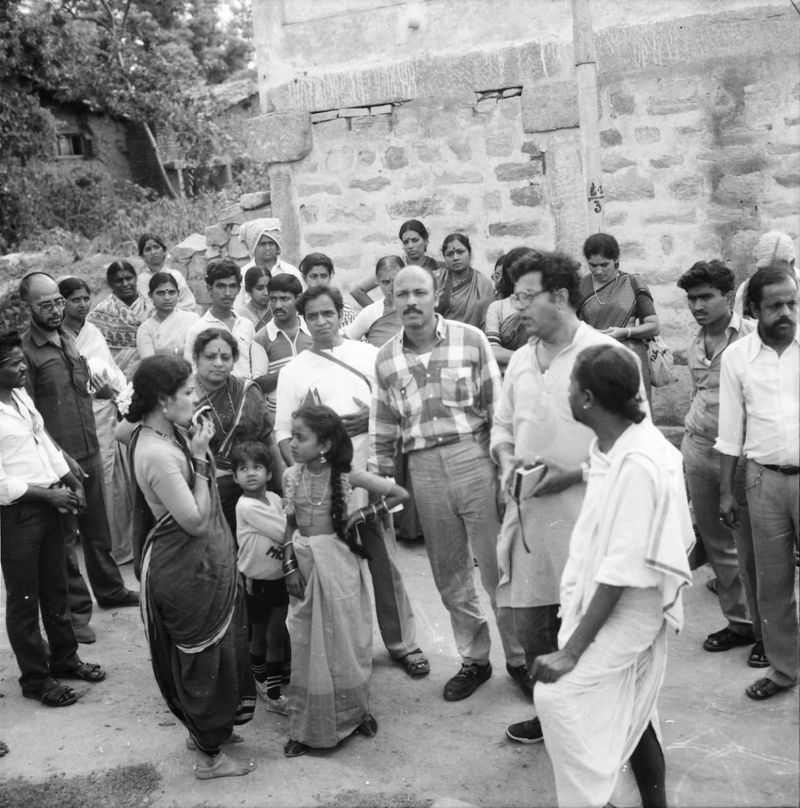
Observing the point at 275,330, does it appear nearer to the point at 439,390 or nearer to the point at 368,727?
the point at 439,390

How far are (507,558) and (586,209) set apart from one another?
3.75 meters

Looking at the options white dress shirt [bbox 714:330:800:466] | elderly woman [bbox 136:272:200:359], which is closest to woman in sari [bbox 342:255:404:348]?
elderly woman [bbox 136:272:200:359]

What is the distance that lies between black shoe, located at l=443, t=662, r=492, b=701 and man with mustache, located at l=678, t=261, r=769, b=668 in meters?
1.14

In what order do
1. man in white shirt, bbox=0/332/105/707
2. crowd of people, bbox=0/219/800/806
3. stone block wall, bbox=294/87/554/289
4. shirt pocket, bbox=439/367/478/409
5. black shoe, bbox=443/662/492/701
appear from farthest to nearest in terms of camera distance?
stone block wall, bbox=294/87/554/289 → man in white shirt, bbox=0/332/105/707 → black shoe, bbox=443/662/492/701 → shirt pocket, bbox=439/367/478/409 → crowd of people, bbox=0/219/800/806

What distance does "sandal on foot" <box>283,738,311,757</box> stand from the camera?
14.3ft

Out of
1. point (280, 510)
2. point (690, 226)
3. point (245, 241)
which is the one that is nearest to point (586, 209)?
point (690, 226)

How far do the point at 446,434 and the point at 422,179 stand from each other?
12.5 feet

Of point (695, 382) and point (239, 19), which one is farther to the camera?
point (239, 19)

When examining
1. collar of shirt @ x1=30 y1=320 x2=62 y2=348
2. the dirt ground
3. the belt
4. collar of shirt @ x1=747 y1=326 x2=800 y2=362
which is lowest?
the dirt ground

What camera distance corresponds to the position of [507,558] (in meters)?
4.18

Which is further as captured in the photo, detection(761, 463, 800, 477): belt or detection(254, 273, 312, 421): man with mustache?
detection(254, 273, 312, 421): man with mustache

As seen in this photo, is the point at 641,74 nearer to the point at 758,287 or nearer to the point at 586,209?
the point at 586,209

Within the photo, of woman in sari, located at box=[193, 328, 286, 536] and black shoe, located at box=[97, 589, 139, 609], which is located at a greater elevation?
woman in sari, located at box=[193, 328, 286, 536]

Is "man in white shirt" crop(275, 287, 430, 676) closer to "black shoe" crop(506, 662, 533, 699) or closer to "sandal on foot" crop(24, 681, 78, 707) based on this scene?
"black shoe" crop(506, 662, 533, 699)
